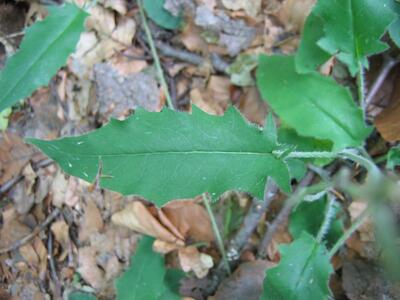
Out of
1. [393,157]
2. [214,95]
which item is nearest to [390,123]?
[393,157]

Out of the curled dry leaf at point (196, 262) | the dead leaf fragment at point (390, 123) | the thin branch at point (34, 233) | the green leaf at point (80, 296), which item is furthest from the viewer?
the thin branch at point (34, 233)

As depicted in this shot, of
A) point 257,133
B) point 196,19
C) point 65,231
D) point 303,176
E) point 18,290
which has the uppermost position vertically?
point 196,19

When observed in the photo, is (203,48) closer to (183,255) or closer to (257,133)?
(257,133)

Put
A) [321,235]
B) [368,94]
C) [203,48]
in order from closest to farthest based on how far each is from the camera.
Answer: [321,235] < [368,94] < [203,48]

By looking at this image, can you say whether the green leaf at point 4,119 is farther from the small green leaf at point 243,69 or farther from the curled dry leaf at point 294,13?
the curled dry leaf at point 294,13

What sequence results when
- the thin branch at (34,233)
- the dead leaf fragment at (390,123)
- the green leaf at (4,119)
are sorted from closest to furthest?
the dead leaf fragment at (390,123) < the thin branch at (34,233) < the green leaf at (4,119)

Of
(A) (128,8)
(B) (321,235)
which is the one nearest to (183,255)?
(B) (321,235)

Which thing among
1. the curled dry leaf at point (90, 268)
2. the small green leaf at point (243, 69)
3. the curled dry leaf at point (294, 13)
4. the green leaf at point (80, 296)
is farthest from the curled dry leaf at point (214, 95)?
the green leaf at point (80, 296)
